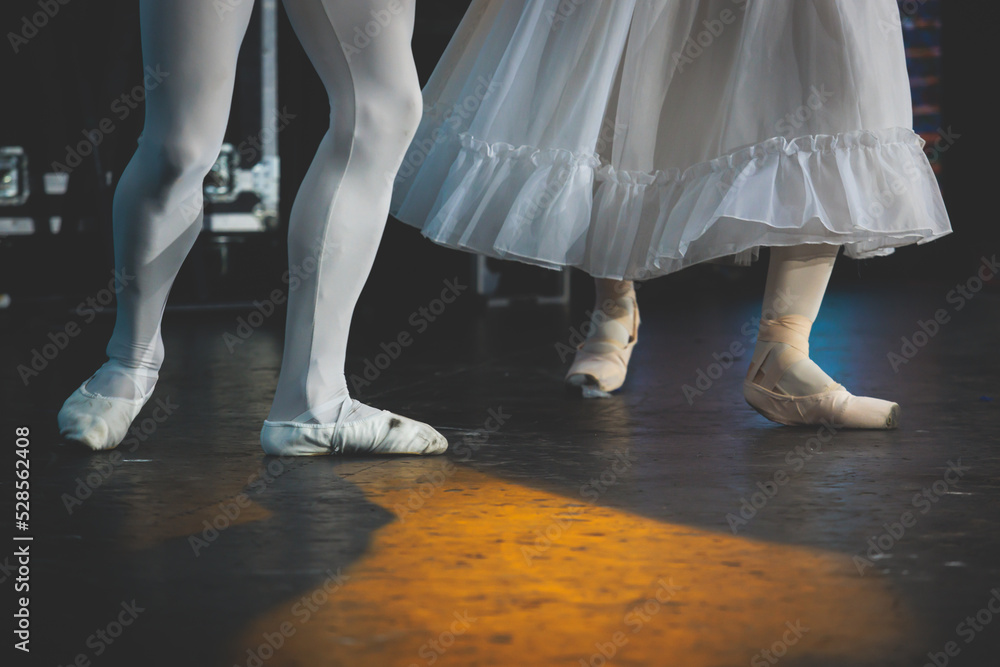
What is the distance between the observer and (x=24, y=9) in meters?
3.99

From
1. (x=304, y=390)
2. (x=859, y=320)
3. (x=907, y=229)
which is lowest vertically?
(x=859, y=320)

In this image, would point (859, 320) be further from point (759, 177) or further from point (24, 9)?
point (24, 9)

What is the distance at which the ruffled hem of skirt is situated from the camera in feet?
5.25

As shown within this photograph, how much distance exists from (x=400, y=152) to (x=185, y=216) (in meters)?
0.29

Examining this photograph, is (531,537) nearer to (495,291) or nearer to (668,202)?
(668,202)

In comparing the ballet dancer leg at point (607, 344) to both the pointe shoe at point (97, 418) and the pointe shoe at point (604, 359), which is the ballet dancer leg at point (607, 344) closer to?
the pointe shoe at point (604, 359)

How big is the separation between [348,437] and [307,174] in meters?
0.33

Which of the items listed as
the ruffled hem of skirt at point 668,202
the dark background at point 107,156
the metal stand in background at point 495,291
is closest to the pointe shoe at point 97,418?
the ruffled hem of skirt at point 668,202

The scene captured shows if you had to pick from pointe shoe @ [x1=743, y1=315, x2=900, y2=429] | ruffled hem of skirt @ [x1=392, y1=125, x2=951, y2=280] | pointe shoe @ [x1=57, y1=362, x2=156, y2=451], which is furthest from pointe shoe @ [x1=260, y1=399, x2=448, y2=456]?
pointe shoe @ [x1=743, y1=315, x2=900, y2=429]

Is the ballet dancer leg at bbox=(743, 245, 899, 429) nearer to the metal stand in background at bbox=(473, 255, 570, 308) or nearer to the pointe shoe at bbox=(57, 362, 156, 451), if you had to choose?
the pointe shoe at bbox=(57, 362, 156, 451)

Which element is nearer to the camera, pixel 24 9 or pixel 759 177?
pixel 759 177

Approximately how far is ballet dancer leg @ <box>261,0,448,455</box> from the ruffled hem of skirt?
335 millimetres

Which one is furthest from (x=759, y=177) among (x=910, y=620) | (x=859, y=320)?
(x=859, y=320)

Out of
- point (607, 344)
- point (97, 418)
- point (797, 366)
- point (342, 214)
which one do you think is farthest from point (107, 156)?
point (797, 366)
